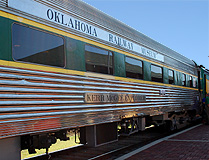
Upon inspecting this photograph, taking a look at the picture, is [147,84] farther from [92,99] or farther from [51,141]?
[51,141]

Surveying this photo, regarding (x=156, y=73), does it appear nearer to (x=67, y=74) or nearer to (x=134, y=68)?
(x=134, y=68)

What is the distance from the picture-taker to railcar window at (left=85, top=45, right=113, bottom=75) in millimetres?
5234

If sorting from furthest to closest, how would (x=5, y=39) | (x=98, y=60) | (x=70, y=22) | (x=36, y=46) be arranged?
(x=98, y=60) < (x=70, y=22) < (x=36, y=46) < (x=5, y=39)

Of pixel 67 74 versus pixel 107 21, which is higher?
pixel 107 21

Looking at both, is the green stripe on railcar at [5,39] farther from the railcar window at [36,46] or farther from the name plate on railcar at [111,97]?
the name plate on railcar at [111,97]

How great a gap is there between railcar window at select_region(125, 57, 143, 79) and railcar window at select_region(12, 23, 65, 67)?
8.02ft

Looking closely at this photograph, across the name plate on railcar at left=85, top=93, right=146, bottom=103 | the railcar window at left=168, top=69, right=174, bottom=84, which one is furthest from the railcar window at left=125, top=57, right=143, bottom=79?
the railcar window at left=168, top=69, right=174, bottom=84

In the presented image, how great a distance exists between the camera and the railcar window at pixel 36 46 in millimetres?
3806

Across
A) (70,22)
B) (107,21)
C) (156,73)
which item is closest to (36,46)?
(70,22)

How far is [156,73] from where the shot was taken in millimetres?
8242

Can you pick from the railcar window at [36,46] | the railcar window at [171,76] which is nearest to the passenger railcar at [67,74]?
the railcar window at [36,46]

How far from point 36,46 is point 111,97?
2.22m

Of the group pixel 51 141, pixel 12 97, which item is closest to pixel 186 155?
pixel 51 141

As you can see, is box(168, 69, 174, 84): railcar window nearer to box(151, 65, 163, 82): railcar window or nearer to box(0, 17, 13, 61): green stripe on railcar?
box(151, 65, 163, 82): railcar window
